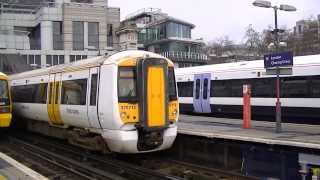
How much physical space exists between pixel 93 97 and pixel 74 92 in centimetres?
164

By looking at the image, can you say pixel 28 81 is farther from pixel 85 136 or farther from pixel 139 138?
pixel 139 138

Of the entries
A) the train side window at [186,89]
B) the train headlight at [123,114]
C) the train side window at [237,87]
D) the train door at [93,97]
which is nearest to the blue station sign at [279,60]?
the train headlight at [123,114]

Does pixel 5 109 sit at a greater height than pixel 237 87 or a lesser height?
lesser

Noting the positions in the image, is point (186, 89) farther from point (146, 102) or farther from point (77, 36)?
point (77, 36)

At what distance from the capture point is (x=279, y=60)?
48.8ft

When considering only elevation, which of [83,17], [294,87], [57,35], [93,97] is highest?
[83,17]

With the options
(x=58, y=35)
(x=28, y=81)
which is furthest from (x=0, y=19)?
(x=28, y=81)

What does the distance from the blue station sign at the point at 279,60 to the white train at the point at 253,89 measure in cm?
359

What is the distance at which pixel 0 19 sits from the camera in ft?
236

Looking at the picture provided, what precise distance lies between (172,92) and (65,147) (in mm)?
5654

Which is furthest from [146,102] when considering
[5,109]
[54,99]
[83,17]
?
[83,17]

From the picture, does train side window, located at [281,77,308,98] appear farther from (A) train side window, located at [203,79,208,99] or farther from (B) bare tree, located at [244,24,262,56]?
(B) bare tree, located at [244,24,262,56]

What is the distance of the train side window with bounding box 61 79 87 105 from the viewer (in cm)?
1554

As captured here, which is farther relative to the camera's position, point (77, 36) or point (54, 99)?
point (77, 36)
